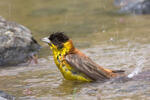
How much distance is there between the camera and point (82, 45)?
33.2 feet

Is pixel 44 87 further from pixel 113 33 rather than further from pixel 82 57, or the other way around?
pixel 113 33

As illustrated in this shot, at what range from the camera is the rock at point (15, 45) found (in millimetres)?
8906

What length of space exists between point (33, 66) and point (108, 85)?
236cm

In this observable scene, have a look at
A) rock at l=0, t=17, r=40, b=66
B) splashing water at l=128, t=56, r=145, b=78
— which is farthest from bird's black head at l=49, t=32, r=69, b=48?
rock at l=0, t=17, r=40, b=66

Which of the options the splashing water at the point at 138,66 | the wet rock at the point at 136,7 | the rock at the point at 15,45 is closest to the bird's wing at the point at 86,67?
the splashing water at the point at 138,66

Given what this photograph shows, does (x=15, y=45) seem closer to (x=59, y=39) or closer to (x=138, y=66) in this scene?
(x=59, y=39)

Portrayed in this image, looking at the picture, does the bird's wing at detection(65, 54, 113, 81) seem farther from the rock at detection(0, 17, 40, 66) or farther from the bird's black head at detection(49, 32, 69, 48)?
the rock at detection(0, 17, 40, 66)

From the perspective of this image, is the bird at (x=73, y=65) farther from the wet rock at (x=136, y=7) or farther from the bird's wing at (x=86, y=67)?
the wet rock at (x=136, y=7)

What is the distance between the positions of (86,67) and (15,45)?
3.04 metres

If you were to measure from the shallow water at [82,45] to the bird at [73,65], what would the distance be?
0.56 ft

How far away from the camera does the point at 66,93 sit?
20.6ft

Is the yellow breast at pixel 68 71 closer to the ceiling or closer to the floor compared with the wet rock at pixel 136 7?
closer to the floor

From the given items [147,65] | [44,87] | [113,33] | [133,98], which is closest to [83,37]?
[113,33]

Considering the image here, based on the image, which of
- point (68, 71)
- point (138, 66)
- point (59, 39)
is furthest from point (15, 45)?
point (138, 66)
